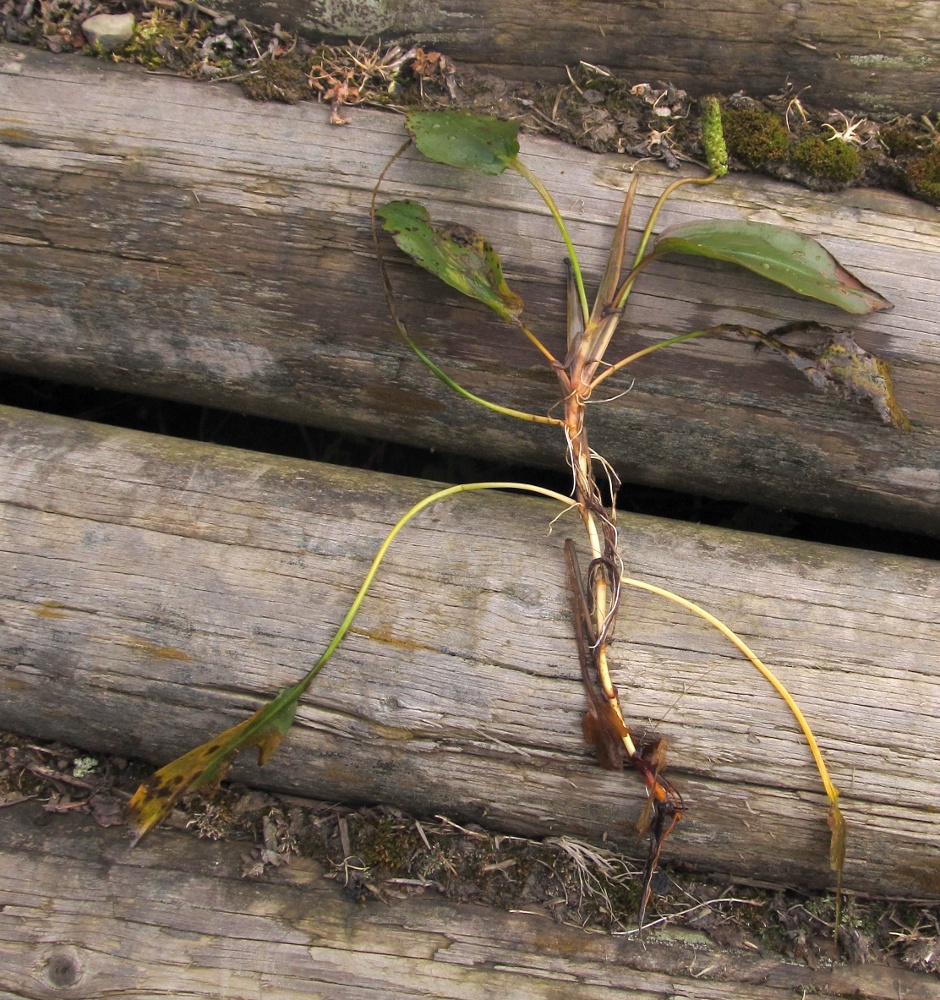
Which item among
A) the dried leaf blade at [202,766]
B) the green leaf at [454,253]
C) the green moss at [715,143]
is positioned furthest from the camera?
the green moss at [715,143]

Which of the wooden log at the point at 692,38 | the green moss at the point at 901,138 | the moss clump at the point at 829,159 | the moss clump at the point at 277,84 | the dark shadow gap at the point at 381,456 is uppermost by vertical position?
the wooden log at the point at 692,38

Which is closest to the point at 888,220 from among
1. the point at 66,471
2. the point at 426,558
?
the point at 426,558

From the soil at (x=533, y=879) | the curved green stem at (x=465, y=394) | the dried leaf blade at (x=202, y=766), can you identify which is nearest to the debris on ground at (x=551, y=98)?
the curved green stem at (x=465, y=394)

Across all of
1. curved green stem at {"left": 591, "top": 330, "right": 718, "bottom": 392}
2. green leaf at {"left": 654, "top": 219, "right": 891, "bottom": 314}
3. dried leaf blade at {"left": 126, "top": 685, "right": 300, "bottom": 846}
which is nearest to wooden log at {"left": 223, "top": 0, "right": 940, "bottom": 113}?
green leaf at {"left": 654, "top": 219, "right": 891, "bottom": 314}

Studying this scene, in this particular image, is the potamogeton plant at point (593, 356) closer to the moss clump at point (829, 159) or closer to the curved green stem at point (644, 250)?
the curved green stem at point (644, 250)

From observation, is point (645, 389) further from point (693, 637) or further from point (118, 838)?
point (118, 838)

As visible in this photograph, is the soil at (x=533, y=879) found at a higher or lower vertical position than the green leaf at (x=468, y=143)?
lower
